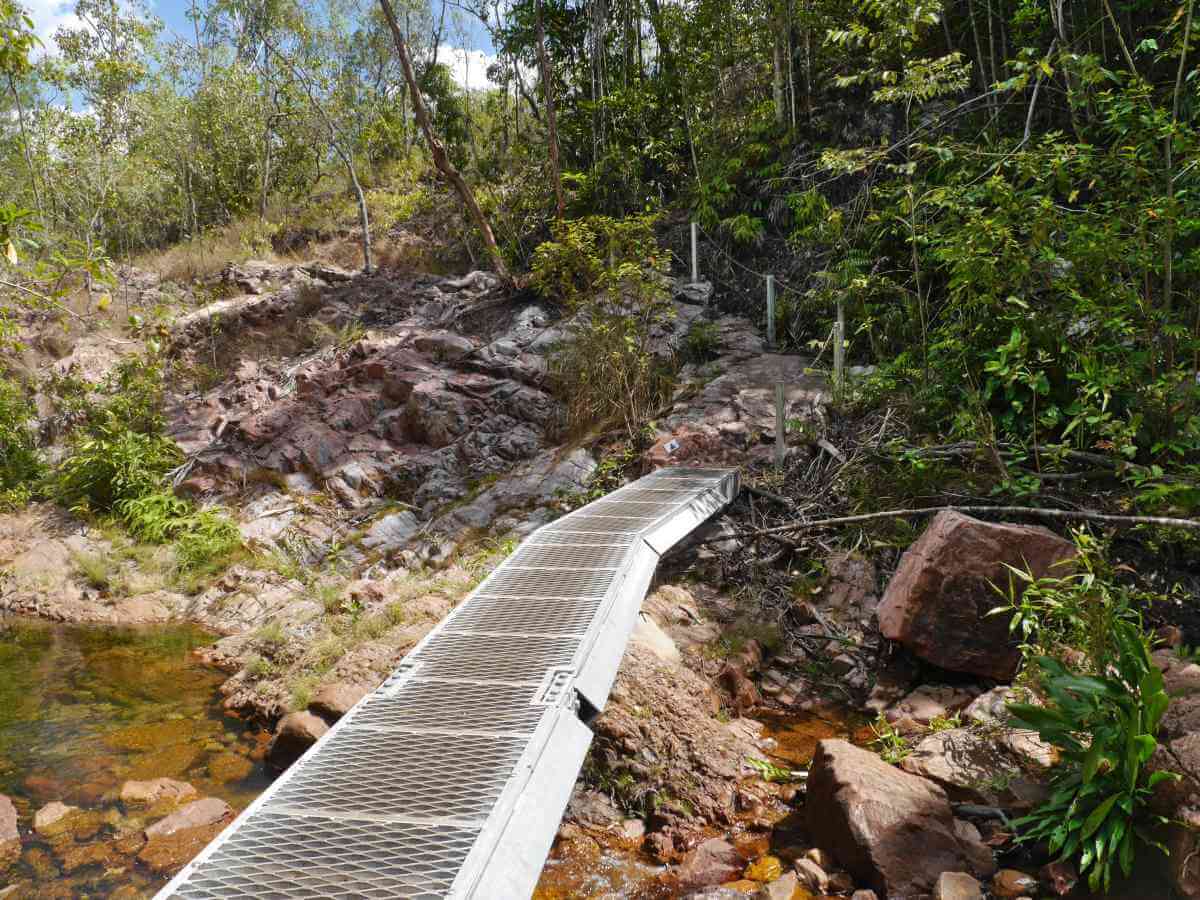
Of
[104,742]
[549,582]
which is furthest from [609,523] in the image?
[104,742]

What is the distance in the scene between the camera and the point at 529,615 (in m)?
3.70

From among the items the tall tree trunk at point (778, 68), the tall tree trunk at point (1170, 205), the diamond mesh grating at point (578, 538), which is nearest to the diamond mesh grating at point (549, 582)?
the diamond mesh grating at point (578, 538)

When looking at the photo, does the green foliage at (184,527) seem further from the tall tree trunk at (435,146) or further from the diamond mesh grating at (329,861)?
the diamond mesh grating at (329,861)

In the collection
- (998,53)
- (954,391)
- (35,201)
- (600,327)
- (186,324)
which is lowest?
(954,391)

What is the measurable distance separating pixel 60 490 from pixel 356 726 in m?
9.57

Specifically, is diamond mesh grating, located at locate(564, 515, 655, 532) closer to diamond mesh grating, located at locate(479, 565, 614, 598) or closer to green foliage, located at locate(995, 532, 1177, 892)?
diamond mesh grating, located at locate(479, 565, 614, 598)

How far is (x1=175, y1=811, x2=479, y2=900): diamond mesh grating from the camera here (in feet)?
6.18

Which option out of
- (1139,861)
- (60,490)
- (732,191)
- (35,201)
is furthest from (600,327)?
(35,201)

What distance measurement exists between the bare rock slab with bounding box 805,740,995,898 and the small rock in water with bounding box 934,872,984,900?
0.28ft

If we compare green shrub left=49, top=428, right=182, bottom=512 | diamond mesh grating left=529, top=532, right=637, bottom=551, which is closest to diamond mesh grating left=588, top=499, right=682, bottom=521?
diamond mesh grating left=529, top=532, right=637, bottom=551

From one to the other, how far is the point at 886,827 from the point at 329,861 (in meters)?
2.10

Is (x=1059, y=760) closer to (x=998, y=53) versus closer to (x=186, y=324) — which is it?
(x=998, y=53)

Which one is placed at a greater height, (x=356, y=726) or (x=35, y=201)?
(x=35, y=201)

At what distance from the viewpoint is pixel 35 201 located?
16375 millimetres
